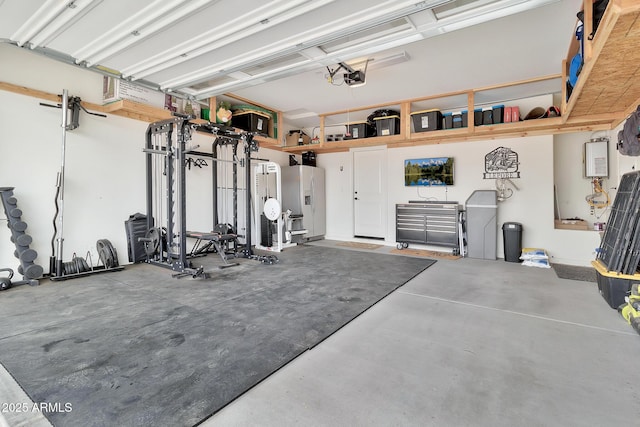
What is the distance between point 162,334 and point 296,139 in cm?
603

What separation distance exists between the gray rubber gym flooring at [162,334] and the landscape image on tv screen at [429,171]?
273cm

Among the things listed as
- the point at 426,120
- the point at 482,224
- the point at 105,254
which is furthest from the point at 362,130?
the point at 105,254

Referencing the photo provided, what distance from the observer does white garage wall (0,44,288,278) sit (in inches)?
148

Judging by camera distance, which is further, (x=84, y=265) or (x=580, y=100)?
(x=84, y=265)

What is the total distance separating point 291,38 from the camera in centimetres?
279

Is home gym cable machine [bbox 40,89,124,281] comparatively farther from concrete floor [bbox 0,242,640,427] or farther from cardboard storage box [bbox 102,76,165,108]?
concrete floor [bbox 0,242,640,427]

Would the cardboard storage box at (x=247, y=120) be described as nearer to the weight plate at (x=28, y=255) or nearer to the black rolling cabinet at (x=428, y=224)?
the black rolling cabinet at (x=428, y=224)

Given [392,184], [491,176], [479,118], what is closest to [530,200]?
[491,176]

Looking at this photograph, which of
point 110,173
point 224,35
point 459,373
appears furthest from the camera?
point 110,173

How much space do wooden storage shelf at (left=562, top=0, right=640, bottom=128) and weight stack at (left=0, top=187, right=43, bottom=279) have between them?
19.3 ft

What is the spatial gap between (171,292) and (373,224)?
16.5ft

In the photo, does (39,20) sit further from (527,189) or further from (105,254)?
(527,189)

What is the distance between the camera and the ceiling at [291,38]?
2.35 metres

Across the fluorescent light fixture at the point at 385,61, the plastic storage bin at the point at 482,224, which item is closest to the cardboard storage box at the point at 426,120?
the plastic storage bin at the point at 482,224
